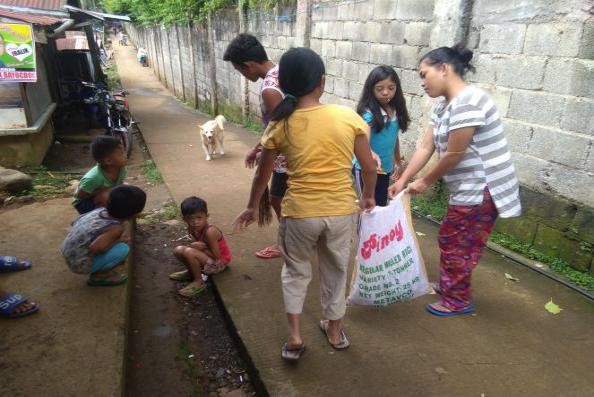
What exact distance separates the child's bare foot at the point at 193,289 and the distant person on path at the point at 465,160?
162 cm

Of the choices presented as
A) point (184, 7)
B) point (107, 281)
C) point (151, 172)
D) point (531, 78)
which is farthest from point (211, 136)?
point (184, 7)

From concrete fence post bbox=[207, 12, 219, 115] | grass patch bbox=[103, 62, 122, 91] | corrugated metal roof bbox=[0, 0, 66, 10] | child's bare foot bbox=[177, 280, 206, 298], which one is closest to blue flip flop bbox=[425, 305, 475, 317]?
child's bare foot bbox=[177, 280, 206, 298]

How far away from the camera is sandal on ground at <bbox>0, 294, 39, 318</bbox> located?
2.43 metres

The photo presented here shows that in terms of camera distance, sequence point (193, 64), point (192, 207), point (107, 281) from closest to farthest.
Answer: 1. point (107, 281)
2. point (192, 207)
3. point (193, 64)

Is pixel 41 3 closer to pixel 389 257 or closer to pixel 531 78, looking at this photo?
pixel 531 78

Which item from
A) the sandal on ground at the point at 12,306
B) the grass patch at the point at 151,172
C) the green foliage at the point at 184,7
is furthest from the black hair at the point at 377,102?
the green foliage at the point at 184,7

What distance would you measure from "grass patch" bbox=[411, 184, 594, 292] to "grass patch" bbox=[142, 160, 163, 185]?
3.52 meters

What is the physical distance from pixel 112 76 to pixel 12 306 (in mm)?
20284

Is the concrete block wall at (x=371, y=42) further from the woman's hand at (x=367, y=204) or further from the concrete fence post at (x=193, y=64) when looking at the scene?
the concrete fence post at (x=193, y=64)

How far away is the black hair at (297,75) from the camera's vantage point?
72.5 inches

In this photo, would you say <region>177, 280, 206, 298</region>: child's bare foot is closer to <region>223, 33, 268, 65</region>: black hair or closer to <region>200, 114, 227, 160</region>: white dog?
<region>223, 33, 268, 65</region>: black hair

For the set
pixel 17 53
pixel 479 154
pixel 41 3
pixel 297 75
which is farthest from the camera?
pixel 41 3

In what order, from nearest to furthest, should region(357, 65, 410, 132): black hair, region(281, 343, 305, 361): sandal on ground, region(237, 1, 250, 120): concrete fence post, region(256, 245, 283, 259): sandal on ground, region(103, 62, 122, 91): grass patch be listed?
region(281, 343, 305, 361): sandal on ground, region(357, 65, 410, 132): black hair, region(256, 245, 283, 259): sandal on ground, region(237, 1, 250, 120): concrete fence post, region(103, 62, 122, 91): grass patch

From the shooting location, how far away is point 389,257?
8.05ft
